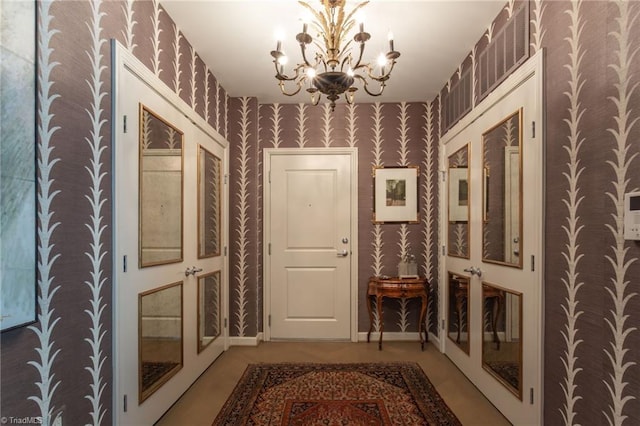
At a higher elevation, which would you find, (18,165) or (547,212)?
(18,165)

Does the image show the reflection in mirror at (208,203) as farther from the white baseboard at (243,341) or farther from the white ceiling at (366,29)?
the white baseboard at (243,341)

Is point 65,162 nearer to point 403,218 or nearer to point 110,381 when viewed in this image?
point 110,381

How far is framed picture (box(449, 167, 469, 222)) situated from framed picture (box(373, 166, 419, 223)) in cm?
54

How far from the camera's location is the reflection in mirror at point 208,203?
282cm

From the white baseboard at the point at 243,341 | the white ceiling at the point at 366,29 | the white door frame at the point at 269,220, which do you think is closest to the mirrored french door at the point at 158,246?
the white baseboard at the point at 243,341

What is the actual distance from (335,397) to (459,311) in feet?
4.36

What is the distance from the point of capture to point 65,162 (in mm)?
1368

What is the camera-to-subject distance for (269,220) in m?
3.72

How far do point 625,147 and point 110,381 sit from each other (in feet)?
8.09

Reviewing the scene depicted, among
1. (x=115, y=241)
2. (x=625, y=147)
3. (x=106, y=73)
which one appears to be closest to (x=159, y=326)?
(x=115, y=241)

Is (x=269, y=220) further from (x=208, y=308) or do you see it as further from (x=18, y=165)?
(x=18, y=165)

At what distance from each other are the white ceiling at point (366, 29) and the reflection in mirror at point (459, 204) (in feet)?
2.70

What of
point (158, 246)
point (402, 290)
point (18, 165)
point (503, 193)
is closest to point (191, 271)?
point (158, 246)

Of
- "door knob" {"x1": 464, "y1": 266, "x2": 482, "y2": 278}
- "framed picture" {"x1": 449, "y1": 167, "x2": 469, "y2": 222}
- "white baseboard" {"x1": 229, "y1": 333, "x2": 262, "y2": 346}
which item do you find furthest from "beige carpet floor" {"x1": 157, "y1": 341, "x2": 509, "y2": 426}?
"framed picture" {"x1": 449, "y1": 167, "x2": 469, "y2": 222}
